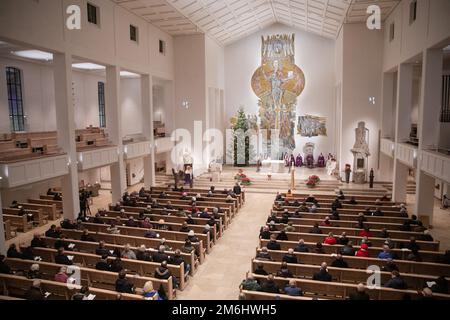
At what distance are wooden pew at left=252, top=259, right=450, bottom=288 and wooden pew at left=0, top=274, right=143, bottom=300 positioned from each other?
11.1 ft

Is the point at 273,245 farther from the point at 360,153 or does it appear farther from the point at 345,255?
the point at 360,153

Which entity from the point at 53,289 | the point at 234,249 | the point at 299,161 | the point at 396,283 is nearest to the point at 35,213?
the point at 53,289

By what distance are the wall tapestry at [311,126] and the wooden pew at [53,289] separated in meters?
20.6

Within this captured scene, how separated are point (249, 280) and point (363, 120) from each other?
1533 centimetres

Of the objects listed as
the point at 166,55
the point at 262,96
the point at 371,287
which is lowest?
the point at 371,287

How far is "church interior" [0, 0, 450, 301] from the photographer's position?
8617mm

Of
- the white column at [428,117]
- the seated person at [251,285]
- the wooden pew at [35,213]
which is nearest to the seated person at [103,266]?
the seated person at [251,285]

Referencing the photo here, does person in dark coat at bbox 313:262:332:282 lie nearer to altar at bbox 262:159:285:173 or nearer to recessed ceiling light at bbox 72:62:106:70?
altar at bbox 262:159:285:173

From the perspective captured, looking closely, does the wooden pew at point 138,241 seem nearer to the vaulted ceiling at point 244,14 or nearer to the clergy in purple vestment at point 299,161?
the vaulted ceiling at point 244,14

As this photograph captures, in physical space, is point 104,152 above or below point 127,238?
above

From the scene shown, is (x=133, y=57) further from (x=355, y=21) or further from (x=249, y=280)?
→ (x=249, y=280)

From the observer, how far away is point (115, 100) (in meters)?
16.3

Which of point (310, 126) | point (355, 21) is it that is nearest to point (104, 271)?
point (355, 21)

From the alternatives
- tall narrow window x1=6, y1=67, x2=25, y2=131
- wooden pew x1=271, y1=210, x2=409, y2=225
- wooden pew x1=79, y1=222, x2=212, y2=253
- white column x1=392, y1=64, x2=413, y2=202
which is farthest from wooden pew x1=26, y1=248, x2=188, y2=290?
white column x1=392, y1=64, x2=413, y2=202
